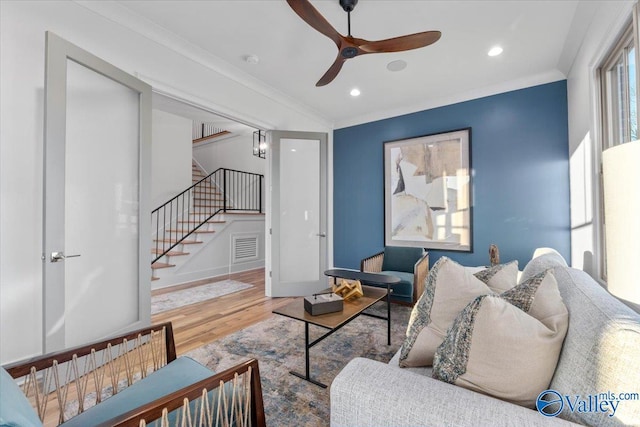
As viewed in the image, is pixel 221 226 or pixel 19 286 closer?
pixel 19 286

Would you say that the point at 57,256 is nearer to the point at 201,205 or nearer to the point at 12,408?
the point at 12,408

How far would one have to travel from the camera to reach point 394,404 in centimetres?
82

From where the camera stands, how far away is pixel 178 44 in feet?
9.09

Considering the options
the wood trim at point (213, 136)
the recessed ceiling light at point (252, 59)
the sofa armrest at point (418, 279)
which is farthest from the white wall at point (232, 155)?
the sofa armrest at point (418, 279)

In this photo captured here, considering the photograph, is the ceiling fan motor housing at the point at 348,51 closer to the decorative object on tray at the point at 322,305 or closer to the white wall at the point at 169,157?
the decorative object on tray at the point at 322,305

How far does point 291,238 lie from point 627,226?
3.73 m

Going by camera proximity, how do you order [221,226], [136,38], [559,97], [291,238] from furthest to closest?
[221,226] → [291,238] → [559,97] → [136,38]

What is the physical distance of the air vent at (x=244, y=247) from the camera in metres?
5.72

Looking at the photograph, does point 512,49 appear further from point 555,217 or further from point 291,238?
point 291,238

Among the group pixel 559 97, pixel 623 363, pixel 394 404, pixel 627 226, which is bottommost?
pixel 394 404

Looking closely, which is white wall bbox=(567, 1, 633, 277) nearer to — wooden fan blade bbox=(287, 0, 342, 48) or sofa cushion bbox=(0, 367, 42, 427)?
wooden fan blade bbox=(287, 0, 342, 48)

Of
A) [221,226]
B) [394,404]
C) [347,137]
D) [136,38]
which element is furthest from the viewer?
[221,226]

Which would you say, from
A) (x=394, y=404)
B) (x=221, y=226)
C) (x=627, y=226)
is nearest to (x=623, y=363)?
(x=627, y=226)

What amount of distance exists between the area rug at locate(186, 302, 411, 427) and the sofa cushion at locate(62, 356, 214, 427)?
0.60 meters
